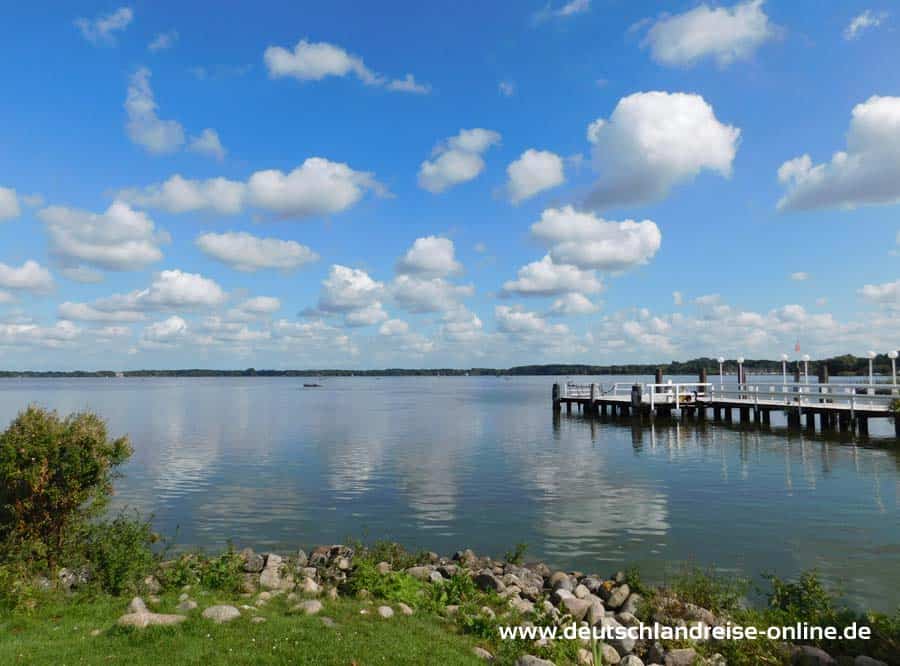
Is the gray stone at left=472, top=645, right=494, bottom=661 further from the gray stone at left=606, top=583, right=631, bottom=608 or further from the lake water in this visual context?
the lake water

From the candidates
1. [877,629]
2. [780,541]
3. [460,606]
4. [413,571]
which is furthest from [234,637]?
[780,541]

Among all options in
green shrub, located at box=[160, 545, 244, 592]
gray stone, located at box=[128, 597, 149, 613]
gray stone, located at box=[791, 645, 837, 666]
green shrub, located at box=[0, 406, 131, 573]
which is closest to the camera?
gray stone, located at box=[791, 645, 837, 666]

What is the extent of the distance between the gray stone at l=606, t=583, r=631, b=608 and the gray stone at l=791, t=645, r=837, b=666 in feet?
10.8

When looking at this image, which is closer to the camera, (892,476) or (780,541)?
(780,541)

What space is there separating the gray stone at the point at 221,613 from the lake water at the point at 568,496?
26.5 feet

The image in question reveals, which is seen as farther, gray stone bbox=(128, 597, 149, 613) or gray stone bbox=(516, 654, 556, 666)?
gray stone bbox=(128, 597, 149, 613)

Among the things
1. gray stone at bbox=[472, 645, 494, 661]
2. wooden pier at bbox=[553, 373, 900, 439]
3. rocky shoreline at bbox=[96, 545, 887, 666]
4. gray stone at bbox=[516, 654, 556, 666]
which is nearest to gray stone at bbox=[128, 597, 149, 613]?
rocky shoreline at bbox=[96, 545, 887, 666]

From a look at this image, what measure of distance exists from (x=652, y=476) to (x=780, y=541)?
10788mm

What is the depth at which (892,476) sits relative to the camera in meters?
26.5

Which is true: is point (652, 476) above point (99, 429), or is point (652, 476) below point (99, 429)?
below

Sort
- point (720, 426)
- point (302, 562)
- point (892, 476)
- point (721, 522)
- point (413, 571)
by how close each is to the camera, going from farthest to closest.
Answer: point (720, 426) < point (892, 476) < point (721, 522) < point (302, 562) < point (413, 571)

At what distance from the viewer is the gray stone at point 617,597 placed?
469 inches

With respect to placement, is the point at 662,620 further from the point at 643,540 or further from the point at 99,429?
the point at 99,429

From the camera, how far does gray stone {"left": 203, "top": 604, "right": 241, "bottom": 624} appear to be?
923cm
